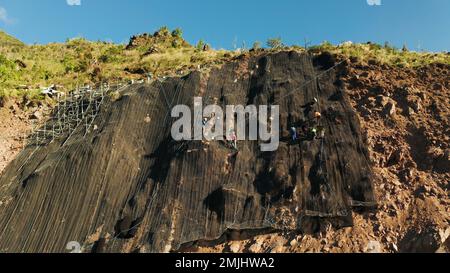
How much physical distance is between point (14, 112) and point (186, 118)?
9906mm

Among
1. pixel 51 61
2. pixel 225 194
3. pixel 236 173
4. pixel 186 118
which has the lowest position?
pixel 225 194

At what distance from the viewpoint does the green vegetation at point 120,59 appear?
23.0 meters

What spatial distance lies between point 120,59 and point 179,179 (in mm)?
15519

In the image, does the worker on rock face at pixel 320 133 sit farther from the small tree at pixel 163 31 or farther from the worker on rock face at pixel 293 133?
the small tree at pixel 163 31

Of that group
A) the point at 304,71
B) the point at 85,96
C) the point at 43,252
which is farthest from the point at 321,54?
the point at 43,252

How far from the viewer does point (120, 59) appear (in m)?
30.6

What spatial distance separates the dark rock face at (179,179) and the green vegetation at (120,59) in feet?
11.8

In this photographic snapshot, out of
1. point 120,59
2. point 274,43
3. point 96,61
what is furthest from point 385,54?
point 96,61

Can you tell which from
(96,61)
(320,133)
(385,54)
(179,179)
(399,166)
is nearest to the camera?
(399,166)

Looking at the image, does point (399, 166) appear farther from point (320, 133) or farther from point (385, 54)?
point (385, 54)

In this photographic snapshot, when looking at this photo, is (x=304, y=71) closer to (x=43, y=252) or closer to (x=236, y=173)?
(x=236, y=173)

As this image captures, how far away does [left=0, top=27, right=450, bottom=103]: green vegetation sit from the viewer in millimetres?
23031

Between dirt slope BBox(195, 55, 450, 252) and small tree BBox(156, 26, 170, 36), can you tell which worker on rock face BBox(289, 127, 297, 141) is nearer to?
dirt slope BBox(195, 55, 450, 252)

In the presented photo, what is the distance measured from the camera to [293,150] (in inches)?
693
